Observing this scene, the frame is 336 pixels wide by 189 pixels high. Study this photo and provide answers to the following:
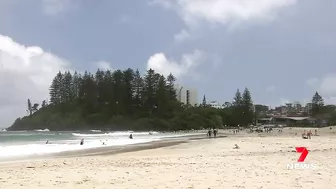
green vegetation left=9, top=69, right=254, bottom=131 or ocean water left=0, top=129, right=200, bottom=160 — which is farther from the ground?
green vegetation left=9, top=69, right=254, bottom=131

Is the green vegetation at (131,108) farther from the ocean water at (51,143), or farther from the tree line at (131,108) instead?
the ocean water at (51,143)

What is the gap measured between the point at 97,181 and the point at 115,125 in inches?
4852

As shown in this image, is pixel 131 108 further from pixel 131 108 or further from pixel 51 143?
pixel 51 143

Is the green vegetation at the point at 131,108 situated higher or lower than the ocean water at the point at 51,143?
higher

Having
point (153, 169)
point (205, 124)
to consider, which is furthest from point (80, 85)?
point (153, 169)

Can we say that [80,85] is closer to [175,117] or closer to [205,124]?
[175,117]

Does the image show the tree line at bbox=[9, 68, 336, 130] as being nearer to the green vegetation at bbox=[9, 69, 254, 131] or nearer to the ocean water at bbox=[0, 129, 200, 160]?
the green vegetation at bbox=[9, 69, 254, 131]

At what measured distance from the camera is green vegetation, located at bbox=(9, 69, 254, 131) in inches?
5261

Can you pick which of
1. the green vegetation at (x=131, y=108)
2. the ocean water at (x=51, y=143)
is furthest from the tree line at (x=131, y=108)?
the ocean water at (x=51, y=143)

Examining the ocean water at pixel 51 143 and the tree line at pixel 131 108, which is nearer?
the ocean water at pixel 51 143

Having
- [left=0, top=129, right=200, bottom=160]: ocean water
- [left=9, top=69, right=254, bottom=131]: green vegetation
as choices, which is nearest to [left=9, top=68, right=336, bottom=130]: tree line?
[left=9, top=69, right=254, bottom=131]: green vegetation

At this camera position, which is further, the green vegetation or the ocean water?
the green vegetation

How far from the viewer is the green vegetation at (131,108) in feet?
438

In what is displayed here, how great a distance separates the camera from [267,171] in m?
12.6
